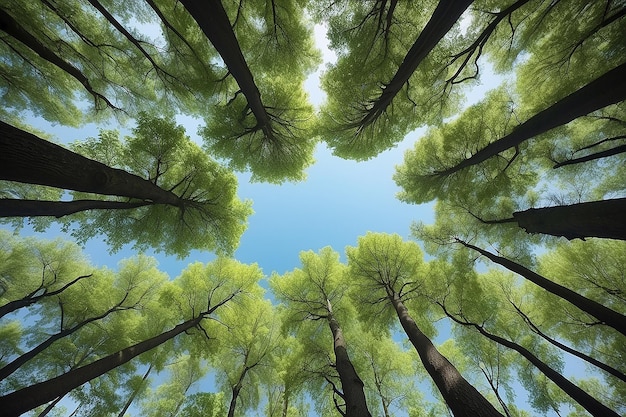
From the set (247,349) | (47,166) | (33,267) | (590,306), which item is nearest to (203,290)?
(247,349)

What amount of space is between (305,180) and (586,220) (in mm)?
7886

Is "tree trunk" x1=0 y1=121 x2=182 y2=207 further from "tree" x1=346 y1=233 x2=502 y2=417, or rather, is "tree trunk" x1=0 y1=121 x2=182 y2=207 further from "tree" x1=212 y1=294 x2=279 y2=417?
"tree" x1=346 y1=233 x2=502 y2=417

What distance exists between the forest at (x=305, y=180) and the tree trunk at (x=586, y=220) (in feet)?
0.33

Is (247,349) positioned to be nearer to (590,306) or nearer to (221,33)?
(590,306)

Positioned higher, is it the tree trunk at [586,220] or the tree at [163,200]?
the tree at [163,200]

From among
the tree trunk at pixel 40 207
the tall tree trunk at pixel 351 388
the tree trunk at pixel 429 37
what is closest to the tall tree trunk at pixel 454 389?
the tall tree trunk at pixel 351 388

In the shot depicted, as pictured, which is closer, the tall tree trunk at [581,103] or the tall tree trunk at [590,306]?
the tall tree trunk at [581,103]

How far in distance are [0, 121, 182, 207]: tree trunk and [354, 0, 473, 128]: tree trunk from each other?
22.0 feet

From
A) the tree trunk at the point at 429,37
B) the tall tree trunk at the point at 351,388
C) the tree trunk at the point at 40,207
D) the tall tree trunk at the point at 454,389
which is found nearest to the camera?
the tall tree trunk at the point at 454,389

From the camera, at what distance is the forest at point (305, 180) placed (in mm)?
6383

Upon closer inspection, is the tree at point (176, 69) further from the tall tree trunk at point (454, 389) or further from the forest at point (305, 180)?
the tall tree trunk at point (454, 389)

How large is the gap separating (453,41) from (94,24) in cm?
1088

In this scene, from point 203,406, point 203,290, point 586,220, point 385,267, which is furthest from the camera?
point 203,290

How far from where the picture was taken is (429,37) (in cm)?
507
